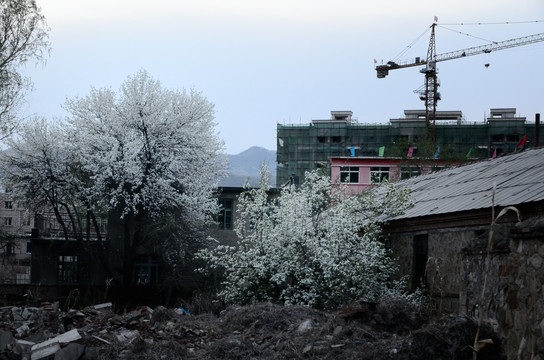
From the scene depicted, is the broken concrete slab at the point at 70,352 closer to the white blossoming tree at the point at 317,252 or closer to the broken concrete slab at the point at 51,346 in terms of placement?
the broken concrete slab at the point at 51,346

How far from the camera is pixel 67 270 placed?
40.7m

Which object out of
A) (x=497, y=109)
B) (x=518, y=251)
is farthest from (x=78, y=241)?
(x=497, y=109)

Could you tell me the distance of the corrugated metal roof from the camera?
16941 mm

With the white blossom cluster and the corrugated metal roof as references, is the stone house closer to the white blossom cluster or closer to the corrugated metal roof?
the corrugated metal roof

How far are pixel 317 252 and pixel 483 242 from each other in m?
10.7

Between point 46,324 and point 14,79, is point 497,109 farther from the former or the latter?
point 46,324

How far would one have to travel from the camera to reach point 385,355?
35.3ft

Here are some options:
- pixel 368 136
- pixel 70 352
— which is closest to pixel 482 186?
pixel 70 352

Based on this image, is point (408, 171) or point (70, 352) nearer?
point (70, 352)

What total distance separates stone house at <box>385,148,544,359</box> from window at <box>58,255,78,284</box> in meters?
21.4

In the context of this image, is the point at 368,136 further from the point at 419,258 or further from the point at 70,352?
the point at 70,352

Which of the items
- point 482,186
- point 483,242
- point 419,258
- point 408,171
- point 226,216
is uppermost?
point 408,171

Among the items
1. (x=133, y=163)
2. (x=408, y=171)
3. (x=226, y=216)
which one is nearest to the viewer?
(x=133, y=163)

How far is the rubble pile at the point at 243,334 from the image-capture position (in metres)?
10.4
